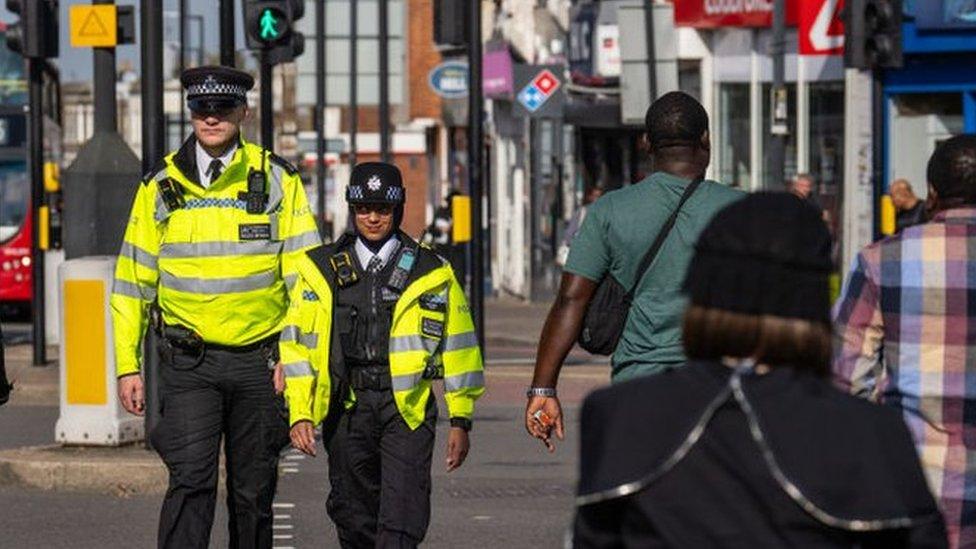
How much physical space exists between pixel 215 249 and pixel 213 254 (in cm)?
2

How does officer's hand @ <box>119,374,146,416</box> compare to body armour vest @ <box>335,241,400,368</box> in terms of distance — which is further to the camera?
officer's hand @ <box>119,374,146,416</box>

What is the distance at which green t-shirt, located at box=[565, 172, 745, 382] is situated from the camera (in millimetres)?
7875

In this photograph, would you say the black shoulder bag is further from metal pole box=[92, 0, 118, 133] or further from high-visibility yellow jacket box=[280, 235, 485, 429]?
metal pole box=[92, 0, 118, 133]

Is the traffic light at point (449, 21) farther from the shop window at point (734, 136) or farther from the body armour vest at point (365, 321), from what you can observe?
the body armour vest at point (365, 321)

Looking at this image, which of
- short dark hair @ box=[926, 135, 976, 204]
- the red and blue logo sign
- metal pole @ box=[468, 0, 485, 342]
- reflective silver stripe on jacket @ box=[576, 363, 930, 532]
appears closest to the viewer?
reflective silver stripe on jacket @ box=[576, 363, 930, 532]

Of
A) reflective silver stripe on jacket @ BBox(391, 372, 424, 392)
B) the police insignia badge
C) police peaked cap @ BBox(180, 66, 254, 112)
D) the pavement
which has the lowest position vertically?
the pavement

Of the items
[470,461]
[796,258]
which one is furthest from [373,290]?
[470,461]

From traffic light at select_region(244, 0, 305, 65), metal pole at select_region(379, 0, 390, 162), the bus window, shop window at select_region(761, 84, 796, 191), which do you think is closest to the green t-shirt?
traffic light at select_region(244, 0, 305, 65)

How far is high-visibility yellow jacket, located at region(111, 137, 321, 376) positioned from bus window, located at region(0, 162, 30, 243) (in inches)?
1155

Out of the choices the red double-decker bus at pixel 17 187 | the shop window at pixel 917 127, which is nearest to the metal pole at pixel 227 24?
the shop window at pixel 917 127

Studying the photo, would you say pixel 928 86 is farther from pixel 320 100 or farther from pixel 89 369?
pixel 320 100

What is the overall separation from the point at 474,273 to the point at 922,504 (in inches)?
767

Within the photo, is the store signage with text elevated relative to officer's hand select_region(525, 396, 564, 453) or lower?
elevated

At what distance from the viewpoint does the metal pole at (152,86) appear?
568 inches
